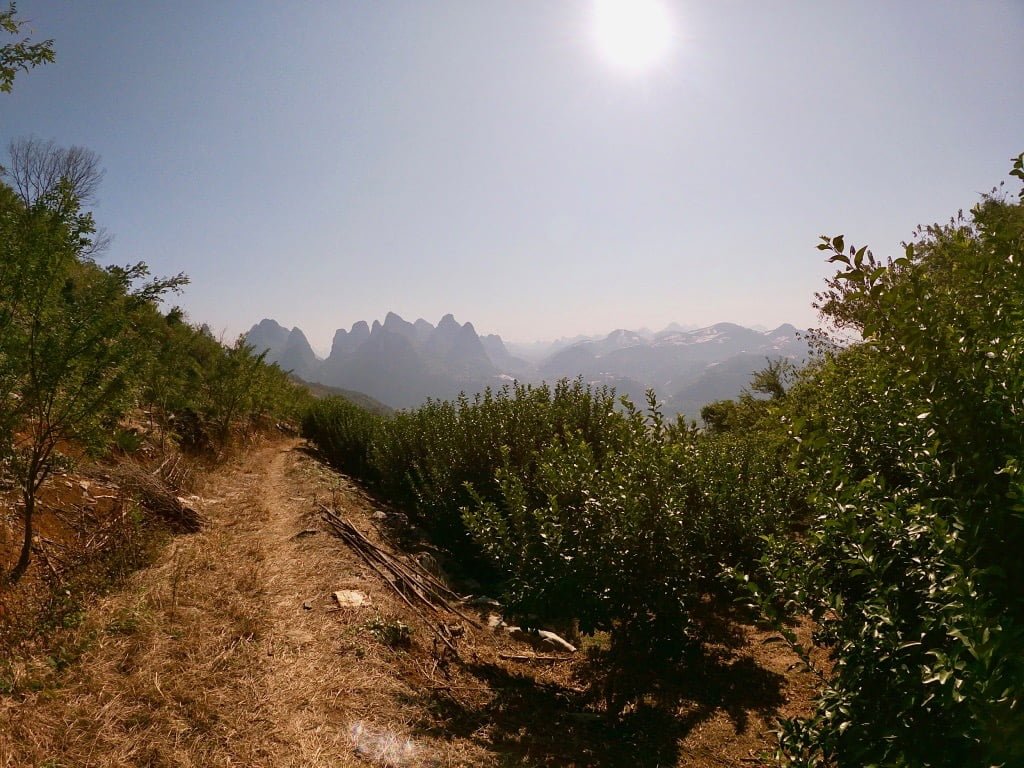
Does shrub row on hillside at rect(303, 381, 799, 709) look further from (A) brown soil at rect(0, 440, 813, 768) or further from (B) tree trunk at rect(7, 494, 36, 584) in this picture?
(B) tree trunk at rect(7, 494, 36, 584)

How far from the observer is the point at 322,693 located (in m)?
3.59

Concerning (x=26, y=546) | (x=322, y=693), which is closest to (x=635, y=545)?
(x=322, y=693)

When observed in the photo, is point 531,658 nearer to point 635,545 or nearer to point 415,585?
point 415,585

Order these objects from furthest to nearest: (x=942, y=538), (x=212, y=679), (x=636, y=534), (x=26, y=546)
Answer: (x=26, y=546) → (x=636, y=534) → (x=212, y=679) → (x=942, y=538)

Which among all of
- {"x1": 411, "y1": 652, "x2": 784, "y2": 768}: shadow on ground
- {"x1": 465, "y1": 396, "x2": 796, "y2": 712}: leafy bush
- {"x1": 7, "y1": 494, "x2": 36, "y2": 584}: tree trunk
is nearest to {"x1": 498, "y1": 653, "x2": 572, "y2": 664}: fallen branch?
{"x1": 411, "y1": 652, "x2": 784, "y2": 768}: shadow on ground

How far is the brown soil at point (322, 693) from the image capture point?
2.97m

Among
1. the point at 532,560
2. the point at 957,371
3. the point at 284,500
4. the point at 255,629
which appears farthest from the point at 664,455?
the point at 284,500

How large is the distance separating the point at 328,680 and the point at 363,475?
42.9ft

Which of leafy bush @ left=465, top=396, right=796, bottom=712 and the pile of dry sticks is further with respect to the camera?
the pile of dry sticks

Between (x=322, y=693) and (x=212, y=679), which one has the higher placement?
(x=212, y=679)

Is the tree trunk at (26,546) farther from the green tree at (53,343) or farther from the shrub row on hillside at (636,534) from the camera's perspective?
the shrub row on hillside at (636,534)

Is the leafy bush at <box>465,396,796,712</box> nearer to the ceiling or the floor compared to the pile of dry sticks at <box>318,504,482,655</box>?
nearer to the ceiling

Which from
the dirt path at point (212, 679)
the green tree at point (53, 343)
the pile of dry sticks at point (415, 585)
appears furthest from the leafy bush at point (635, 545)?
the green tree at point (53, 343)

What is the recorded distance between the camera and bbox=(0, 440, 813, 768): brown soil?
9.76 ft
